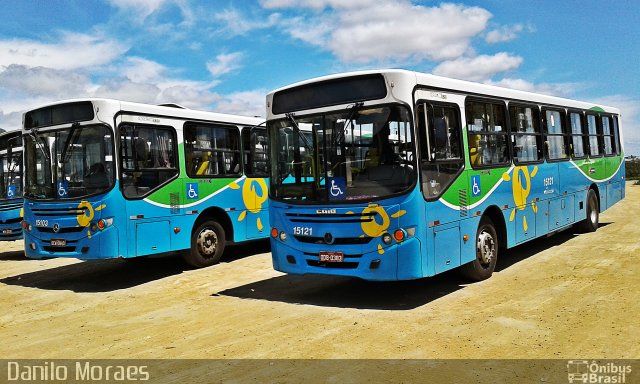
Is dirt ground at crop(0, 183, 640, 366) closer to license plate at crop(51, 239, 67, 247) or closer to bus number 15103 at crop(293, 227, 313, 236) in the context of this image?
license plate at crop(51, 239, 67, 247)

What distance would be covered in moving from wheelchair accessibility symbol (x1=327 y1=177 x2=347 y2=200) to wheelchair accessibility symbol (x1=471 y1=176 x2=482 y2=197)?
7.05 feet

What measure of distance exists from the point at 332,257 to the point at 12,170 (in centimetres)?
1067

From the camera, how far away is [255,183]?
1296 cm

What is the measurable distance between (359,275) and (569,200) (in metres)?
6.83

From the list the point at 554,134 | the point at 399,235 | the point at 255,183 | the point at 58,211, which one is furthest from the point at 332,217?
the point at 554,134

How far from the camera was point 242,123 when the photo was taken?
12.7 metres

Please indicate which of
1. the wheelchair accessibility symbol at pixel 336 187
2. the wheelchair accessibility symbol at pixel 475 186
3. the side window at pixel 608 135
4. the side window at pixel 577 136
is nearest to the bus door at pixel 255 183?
the wheelchair accessibility symbol at pixel 336 187

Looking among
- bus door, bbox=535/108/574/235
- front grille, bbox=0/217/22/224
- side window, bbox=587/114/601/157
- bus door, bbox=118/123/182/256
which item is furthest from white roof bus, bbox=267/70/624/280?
front grille, bbox=0/217/22/224

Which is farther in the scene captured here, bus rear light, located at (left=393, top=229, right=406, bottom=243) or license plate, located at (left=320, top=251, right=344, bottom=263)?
license plate, located at (left=320, top=251, right=344, bottom=263)

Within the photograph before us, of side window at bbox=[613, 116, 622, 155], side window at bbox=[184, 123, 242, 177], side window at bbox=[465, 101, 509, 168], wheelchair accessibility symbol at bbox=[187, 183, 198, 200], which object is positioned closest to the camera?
side window at bbox=[465, 101, 509, 168]

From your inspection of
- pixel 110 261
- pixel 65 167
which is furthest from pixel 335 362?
pixel 110 261

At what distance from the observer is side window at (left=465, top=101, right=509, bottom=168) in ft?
29.1

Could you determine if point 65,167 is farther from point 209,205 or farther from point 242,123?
point 242,123

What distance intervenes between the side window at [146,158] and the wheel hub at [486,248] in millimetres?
5736
